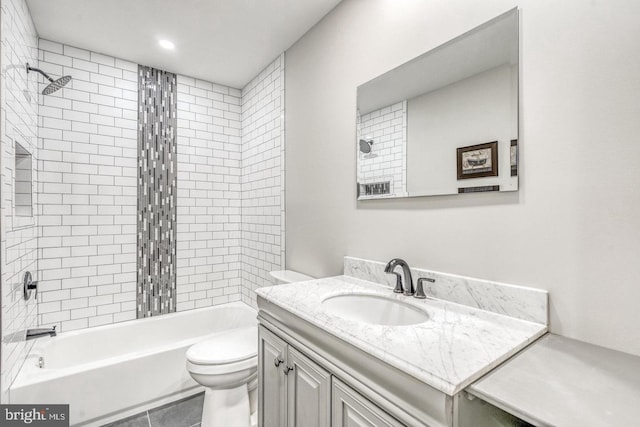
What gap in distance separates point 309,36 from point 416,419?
7.56 feet

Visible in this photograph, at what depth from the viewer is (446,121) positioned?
1.34 m

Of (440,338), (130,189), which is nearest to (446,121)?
(440,338)

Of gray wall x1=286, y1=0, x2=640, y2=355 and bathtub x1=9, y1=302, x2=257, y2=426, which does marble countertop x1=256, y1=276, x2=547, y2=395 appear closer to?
gray wall x1=286, y1=0, x2=640, y2=355

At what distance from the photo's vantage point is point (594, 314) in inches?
36.3

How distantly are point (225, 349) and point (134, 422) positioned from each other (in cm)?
79

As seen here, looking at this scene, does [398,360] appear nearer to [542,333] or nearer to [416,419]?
[416,419]

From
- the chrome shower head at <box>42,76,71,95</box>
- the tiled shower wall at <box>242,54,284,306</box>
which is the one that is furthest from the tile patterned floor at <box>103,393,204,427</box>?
the chrome shower head at <box>42,76,71,95</box>

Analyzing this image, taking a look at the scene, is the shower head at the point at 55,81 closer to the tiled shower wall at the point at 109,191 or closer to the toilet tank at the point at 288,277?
the tiled shower wall at the point at 109,191

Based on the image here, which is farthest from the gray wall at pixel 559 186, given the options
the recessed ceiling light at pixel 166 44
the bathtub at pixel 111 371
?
the bathtub at pixel 111 371

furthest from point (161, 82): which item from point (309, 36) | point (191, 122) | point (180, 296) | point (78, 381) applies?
point (78, 381)

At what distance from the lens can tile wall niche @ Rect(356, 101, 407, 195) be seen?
1525mm

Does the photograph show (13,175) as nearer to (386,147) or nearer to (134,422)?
(134,422)

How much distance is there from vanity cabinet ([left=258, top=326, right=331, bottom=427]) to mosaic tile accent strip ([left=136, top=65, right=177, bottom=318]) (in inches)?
66.7

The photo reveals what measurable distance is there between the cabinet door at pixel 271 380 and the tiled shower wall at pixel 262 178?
1064 mm
